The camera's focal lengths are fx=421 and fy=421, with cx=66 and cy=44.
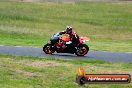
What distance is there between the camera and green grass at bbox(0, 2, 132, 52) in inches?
1546

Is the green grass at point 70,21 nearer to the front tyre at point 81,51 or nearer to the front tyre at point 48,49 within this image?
the front tyre at point 48,49

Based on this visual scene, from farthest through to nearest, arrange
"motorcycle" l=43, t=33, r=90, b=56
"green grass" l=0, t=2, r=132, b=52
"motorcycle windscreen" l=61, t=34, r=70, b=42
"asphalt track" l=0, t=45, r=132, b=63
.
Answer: "green grass" l=0, t=2, r=132, b=52 → "motorcycle" l=43, t=33, r=90, b=56 → "motorcycle windscreen" l=61, t=34, r=70, b=42 → "asphalt track" l=0, t=45, r=132, b=63

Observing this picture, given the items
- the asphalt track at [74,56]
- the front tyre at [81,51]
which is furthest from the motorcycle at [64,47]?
the asphalt track at [74,56]

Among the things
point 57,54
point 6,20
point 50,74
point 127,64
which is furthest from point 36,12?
point 50,74

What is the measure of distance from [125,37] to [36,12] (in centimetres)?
1956

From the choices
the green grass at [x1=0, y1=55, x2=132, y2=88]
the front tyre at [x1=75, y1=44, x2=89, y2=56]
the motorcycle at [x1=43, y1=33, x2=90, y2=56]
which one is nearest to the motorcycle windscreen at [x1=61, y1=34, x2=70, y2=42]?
the motorcycle at [x1=43, y1=33, x2=90, y2=56]

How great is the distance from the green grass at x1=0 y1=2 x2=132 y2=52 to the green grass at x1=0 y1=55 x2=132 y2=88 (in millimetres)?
14911

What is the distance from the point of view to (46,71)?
52.8 ft

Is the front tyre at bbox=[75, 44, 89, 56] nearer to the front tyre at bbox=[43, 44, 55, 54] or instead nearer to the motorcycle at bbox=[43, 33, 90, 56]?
the motorcycle at bbox=[43, 33, 90, 56]

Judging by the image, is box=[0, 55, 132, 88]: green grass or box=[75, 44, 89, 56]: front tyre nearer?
box=[0, 55, 132, 88]: green grass

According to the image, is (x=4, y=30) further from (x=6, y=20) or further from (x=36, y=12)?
(x=36, y=12)

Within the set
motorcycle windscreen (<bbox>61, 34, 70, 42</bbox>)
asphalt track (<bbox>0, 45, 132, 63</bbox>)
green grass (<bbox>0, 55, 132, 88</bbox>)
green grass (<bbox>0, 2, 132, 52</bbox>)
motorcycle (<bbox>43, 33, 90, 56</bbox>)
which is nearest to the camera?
green grass (<bbox>0, 55, 132, 88</bbox>)

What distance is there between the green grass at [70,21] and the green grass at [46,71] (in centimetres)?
1491

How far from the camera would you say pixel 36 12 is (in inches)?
2329
